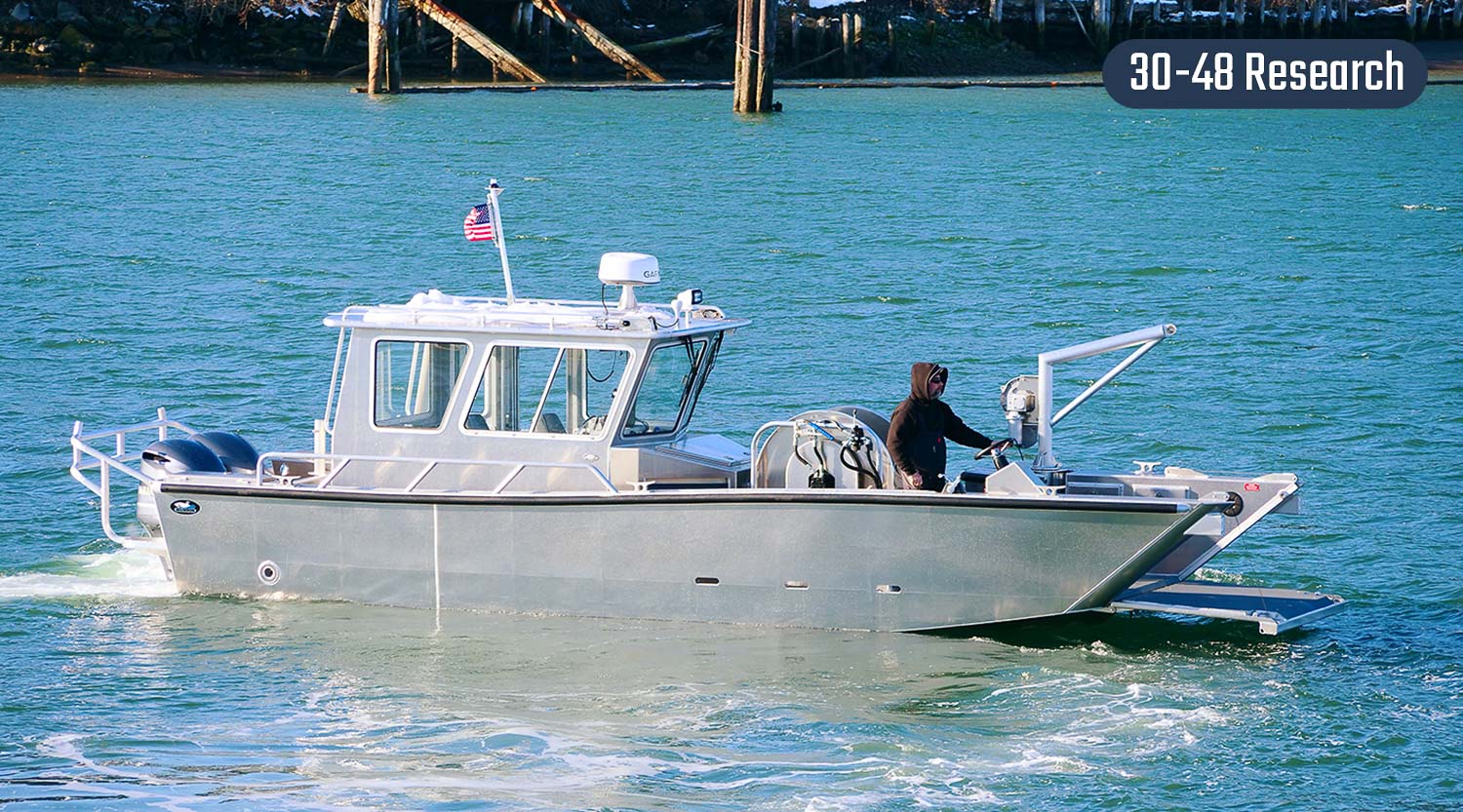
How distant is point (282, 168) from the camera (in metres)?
45.0

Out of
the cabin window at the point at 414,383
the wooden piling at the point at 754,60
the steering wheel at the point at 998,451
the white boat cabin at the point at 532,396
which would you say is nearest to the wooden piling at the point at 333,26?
the wooden piling at the point at 754,60

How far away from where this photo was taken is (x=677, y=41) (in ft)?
219

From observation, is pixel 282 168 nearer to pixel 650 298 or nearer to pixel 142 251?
pixel 142 251

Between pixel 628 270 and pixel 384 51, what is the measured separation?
153 feet

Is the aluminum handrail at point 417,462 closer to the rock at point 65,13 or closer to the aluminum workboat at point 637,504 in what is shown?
the aluminum workboat at point 637,504

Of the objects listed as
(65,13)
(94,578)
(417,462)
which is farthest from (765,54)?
(417,462)

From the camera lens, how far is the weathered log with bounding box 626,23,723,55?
66.8 meters

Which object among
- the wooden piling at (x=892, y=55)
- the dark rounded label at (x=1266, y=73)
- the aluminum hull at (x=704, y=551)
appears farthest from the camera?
the dark rounded label at (x=1266, y=73)

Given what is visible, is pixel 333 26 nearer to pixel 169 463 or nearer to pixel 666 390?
pixel 169 463

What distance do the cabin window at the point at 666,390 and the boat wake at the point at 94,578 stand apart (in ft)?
13.1

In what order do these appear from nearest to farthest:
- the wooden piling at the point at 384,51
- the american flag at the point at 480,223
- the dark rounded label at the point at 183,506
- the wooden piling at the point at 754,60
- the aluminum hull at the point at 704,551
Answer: the aluminum hull at the point at 704,551
the dark rounded label at the point at 183,506
the american flag at the point at 480,223
the wooden piling at the point at 754,60
the wooden piling at the point at 384,51

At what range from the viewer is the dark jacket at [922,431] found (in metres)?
12.6

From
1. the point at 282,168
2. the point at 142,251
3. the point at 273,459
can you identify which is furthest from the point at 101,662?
the point at 282,168

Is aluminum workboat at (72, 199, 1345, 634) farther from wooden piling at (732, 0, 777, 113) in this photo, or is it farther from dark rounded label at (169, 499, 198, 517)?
wooden piling at (732, 0, 777, 113)
